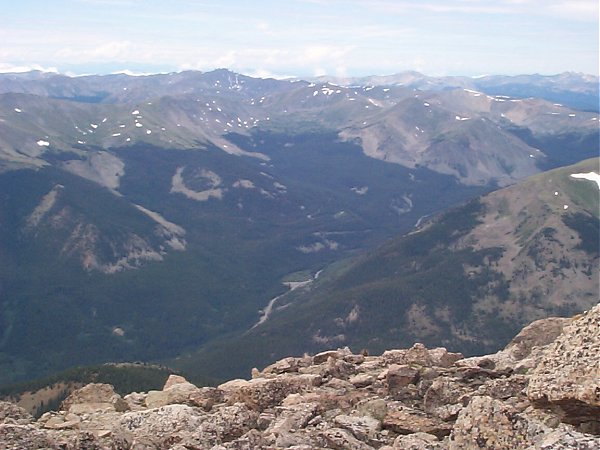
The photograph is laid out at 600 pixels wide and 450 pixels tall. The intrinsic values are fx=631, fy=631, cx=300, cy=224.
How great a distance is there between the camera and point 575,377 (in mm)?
17859

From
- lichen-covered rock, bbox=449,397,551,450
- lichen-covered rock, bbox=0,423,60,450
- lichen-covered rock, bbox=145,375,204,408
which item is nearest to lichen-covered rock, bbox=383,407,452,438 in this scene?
lichen-covered rock, bbox=449,397,551,450

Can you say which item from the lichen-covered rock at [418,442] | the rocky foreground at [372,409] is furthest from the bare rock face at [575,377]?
the lichen-covered rock at [418,442]

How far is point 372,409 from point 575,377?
976 cm

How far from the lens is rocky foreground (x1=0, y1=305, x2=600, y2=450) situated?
17.9 m

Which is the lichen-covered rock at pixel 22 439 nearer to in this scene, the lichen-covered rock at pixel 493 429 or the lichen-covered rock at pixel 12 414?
the lichen-covered rock at pixel 12 414

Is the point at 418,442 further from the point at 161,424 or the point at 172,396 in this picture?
the point at 172,396

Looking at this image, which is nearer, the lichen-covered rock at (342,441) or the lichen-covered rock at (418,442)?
the lichen-covered rock at (418,442)

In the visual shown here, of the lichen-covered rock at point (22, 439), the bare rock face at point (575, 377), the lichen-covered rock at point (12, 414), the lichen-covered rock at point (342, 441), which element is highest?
the bare rock face at point (575, 377)

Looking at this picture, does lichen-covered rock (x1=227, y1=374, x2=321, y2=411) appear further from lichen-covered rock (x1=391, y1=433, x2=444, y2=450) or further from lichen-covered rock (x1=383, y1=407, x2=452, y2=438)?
lichen-covered rock (x1=391, y1=433, x2=444, y2=450)

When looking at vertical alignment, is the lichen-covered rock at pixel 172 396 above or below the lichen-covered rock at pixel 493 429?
below

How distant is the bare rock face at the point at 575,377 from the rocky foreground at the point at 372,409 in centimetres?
4

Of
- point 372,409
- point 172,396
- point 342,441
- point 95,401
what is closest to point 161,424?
point 172,396

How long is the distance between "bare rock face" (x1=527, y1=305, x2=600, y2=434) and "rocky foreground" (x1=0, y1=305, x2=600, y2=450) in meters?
→ 0.04

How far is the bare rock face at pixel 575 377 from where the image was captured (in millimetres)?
17139
